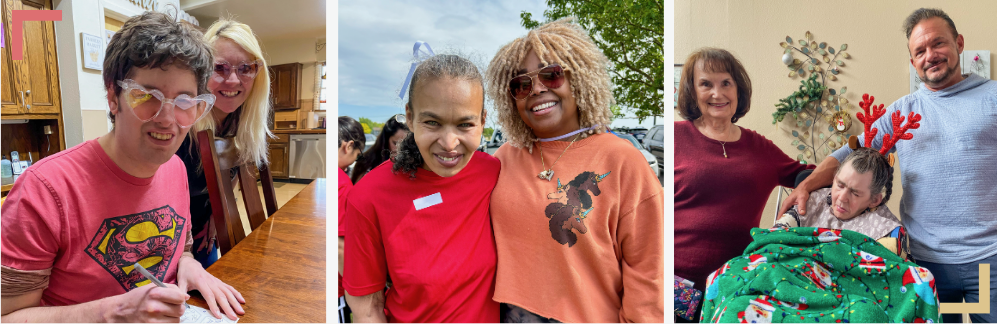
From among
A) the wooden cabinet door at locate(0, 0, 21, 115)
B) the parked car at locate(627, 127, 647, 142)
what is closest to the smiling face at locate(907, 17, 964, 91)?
the parked car at locate(627, 127, 647, 142)

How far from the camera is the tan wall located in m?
1.93

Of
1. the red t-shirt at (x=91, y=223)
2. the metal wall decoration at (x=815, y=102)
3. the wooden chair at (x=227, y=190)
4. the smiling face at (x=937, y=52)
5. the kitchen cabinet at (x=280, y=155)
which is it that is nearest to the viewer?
the red t-shirt at (x=91, y=223)

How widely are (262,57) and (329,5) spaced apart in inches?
12.9

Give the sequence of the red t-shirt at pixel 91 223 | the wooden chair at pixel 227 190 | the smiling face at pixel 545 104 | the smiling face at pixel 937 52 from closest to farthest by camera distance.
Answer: the red t-shirt at pixel 91 223, the smiling face at pixel 545 104, the wooden chair at pixel 227 190, the smiling face at pixel 937 52

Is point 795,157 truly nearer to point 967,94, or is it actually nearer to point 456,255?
point 967,94

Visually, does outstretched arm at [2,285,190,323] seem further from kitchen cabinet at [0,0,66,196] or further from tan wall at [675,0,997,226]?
tan wall at [675,0,997,226]

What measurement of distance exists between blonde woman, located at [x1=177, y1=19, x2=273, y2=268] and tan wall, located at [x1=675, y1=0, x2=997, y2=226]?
5.61ft

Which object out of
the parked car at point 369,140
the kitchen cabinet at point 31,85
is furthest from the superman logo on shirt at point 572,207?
the kitchen cabinet at point 31,85

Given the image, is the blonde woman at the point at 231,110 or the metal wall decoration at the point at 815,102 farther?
the metal wall decoration at the point at 815,102

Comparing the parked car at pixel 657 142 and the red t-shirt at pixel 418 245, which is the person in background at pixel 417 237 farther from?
the parked car at pixel 657 142

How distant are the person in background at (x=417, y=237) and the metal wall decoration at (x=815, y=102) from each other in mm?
1408

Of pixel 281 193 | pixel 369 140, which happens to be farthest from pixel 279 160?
pixel 369 140

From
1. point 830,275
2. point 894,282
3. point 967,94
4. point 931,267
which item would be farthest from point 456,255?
point 967,94

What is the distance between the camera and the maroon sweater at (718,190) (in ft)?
6.88
